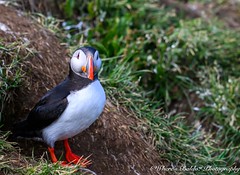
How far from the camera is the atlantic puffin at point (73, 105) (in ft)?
14.0

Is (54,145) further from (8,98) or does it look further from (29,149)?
(8,98)

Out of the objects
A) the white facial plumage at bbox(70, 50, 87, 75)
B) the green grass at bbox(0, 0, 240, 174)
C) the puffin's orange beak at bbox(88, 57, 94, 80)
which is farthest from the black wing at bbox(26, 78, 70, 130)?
the green grass at bbox(0, 0, 240, 174)

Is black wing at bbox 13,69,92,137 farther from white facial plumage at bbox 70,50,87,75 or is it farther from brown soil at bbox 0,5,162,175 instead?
brown soil at bbox 0,5,162,175

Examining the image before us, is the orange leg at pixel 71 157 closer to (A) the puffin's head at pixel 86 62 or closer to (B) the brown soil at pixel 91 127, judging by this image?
(B) the brown soil at pixel 91 127

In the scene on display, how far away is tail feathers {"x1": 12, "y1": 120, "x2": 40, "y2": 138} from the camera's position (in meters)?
4.61

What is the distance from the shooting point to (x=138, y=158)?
16.8 ft

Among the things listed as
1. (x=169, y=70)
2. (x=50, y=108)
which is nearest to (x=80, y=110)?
(x=50, y=108)

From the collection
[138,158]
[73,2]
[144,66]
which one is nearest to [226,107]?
[144,66]

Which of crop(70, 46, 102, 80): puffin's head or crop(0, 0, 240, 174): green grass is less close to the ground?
crop(70, 46, 102, 80): puffin's head

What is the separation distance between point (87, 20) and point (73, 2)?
0.92ft

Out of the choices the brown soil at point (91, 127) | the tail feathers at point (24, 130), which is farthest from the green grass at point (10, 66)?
the tail feathers at point (24, 130)

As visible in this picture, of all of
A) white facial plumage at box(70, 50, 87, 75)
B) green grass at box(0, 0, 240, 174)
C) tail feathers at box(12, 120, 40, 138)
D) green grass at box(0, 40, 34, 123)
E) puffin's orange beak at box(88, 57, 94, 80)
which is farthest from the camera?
green grass at box(0, 0, 240, 174)

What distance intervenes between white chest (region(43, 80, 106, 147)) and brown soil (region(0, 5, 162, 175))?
0.46 m

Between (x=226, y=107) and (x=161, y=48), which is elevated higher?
(x=161, y=48)
